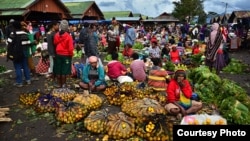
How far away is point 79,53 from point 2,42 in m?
12.1

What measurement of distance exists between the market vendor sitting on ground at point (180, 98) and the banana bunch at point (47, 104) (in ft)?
7.85

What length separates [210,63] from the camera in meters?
9.64

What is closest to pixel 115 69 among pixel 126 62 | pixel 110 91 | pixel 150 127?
pixel 110 91

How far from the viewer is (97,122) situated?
535cm

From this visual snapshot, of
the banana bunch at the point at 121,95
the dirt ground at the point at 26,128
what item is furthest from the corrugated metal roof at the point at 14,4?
the banana bunch at the point at 121,95

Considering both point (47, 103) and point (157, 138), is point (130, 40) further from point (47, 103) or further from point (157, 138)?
point (157, 138)

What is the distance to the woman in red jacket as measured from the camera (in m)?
7.64

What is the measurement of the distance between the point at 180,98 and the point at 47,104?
2.85 m

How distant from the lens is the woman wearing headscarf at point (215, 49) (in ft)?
29.4

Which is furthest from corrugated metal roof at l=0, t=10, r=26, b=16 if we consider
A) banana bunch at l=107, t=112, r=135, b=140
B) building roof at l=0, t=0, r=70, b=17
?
banana bunch at l=107, t=112, r=135, b=140

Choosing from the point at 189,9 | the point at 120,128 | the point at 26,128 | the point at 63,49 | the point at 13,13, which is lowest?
the point at 26,128

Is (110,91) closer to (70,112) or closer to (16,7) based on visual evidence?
(70,112)

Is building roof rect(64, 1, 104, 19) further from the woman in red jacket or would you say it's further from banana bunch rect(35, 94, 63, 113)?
banana bunch rect(35, 94, 63, 113)

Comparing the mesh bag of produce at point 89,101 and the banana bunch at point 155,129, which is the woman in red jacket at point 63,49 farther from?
the banana bunch at point 155,129
